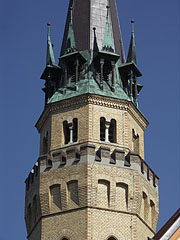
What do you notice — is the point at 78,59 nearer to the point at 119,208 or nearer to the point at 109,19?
the point at 109,19

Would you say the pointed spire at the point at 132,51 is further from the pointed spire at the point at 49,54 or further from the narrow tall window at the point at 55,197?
the narrow tall window at the point at 55,197

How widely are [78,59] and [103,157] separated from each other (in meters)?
5.90

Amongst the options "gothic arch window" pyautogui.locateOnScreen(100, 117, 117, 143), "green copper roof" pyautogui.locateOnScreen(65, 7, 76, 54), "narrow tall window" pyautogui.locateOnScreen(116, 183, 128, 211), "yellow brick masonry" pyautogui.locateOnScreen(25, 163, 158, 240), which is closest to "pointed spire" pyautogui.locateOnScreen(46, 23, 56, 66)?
"green copper roof" pyautogui.locateOnScreen(65, 7, 76, 54)

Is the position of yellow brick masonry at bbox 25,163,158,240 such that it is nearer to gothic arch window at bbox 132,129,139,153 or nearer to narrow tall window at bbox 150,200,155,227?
narrow tall window at bbox 150,200,155,227

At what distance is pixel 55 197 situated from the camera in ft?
126

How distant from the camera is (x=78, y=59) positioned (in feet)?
137

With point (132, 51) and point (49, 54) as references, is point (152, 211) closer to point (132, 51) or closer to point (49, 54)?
point (132, 51)

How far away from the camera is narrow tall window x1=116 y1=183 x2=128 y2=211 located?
124ft

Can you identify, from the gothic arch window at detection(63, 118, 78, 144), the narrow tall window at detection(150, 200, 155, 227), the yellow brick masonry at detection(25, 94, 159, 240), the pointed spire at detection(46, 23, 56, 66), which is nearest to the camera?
the yellow brick masonry at detection(25, 94, 159, 240)

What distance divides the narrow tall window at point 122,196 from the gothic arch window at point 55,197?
2.69 meters

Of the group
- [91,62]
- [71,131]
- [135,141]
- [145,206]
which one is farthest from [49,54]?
[145,206]

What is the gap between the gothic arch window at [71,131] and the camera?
39.7 meters

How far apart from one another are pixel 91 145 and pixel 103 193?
2.35 m

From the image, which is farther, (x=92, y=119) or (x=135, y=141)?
(x=135, y=141)
